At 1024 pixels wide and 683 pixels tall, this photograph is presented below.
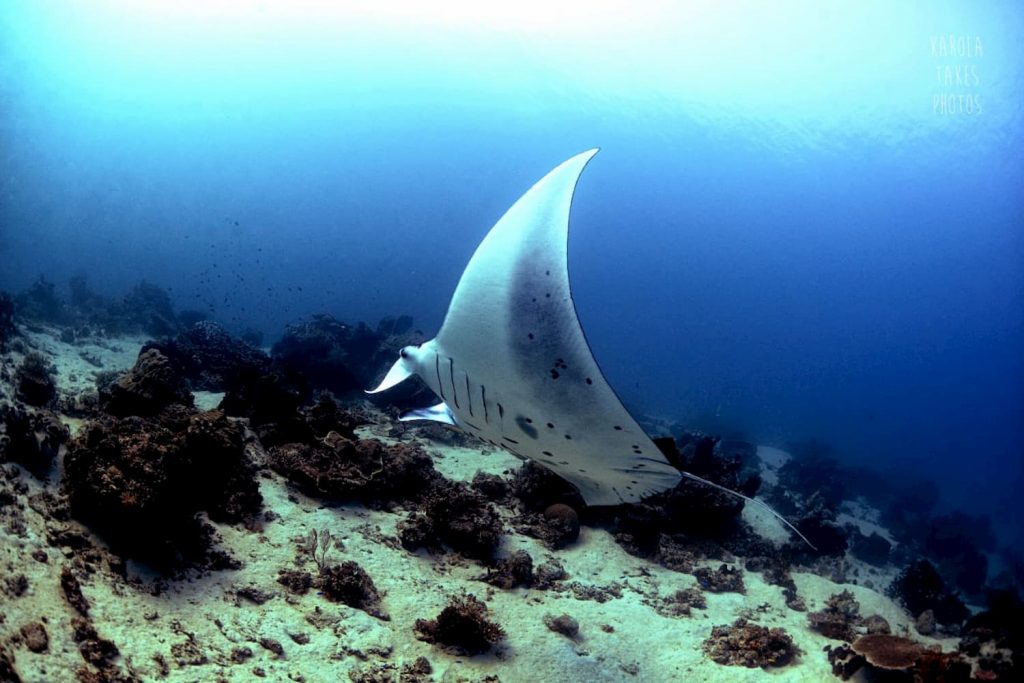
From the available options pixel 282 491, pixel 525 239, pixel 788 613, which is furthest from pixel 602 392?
pixel 788 613

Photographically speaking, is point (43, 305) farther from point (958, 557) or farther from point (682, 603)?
point (958, 557)

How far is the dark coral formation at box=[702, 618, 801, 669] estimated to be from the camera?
5391mm

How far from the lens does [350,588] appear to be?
4660 millimetres

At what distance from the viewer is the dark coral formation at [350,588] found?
4.63 m

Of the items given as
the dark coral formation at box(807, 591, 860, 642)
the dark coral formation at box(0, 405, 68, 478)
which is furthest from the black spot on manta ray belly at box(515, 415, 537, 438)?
the dark coral formation at box(807, 591, 860, 642)

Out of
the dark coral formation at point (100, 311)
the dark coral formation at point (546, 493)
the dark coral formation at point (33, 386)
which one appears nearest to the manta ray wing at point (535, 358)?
the dark coral formation at point (546, 493)

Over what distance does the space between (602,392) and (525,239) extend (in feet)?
3.05

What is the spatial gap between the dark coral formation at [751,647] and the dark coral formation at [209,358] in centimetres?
997

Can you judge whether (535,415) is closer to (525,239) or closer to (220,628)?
(525,239)

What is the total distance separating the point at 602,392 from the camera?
272 cm

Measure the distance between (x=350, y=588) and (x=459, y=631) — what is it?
3.57ft

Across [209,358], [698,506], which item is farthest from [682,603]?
[209,358]

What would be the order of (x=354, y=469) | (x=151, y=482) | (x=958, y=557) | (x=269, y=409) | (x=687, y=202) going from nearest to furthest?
(x=151, y=482)
(x=354, y=469)
(x=269, y=409)
(x=958, y=557)
(x=687, y=202)

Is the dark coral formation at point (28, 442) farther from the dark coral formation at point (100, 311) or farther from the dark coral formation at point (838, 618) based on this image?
the dark coral formation at point (100, 311)
